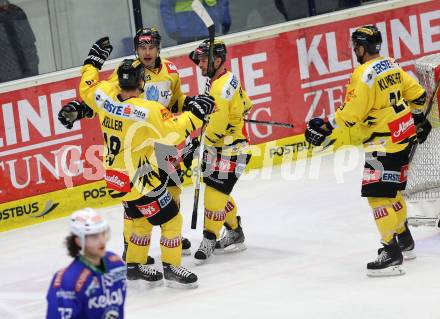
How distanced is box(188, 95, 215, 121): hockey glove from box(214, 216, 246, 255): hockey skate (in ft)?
4.15

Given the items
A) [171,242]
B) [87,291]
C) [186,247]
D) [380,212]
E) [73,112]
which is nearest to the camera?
[87,291]

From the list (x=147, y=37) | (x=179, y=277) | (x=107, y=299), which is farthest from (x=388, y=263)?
(x=107, y=299)

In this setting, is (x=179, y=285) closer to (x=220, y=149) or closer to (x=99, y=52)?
(x=220, y=149)

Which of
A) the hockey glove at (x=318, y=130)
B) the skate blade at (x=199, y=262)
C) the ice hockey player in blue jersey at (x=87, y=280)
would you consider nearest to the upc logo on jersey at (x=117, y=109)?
the hockey glove at (x=318, y=130)

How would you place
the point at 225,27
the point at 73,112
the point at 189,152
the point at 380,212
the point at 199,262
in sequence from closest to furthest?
the point at 380,212 < the point at 73,112 < the point at 199,262 < the point at 189,152 < the point at 225,27

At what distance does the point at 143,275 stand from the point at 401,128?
1801 mm

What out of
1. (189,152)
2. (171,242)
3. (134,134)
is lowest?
(171,242)

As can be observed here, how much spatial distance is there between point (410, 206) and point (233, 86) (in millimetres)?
1575

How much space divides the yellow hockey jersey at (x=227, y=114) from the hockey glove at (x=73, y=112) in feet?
2.60

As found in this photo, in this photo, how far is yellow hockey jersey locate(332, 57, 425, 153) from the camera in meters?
6.62

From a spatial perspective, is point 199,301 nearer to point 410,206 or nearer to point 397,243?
point 397,243

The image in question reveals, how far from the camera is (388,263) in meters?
6.76

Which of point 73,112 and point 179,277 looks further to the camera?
point 73,112

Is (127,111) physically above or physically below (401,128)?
above
